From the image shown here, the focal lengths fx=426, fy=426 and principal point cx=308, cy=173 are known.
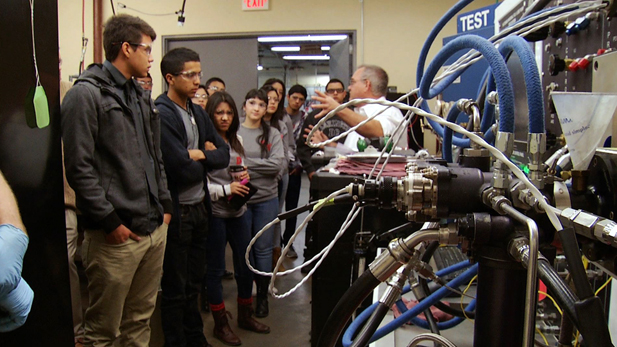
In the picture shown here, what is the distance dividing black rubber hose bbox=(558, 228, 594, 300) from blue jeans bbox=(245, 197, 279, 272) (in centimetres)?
214

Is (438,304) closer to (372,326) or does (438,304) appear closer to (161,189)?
(372,326)

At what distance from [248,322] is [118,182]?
117 cm

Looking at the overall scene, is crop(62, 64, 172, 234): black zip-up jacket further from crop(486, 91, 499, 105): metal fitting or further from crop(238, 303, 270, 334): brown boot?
crop(486, 91, 499, 105): metal fitting

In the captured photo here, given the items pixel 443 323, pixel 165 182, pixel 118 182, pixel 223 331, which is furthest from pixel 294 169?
pixel 443 323

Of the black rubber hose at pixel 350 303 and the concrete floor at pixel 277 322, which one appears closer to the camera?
the black rubber hose at pixel 350 303

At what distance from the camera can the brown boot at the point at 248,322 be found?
2.29m

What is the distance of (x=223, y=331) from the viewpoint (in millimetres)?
2188

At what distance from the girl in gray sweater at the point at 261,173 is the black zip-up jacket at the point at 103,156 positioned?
3.17 ft

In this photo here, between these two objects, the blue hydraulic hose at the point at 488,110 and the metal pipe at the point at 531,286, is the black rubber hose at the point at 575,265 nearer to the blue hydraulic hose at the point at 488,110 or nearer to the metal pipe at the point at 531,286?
the metal pipe at the point at 531,286

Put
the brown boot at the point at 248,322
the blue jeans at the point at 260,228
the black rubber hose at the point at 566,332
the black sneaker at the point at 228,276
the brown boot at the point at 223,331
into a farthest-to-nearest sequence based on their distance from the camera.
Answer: the black sneaker at the point at 228,276 → the blue jeans at the point at 260,228 → the brown boot at the point at 248,322 → the brown boot at the point at 223,331 → the black rubber hose at the point at 566,332

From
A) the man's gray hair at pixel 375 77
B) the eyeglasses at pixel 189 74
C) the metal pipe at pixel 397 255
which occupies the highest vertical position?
the man's gray hair at pixel 375 77

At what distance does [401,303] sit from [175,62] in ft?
5.19

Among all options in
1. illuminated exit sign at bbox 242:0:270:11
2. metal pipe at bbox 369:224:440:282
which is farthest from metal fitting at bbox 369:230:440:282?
illuminated exit sign at bbox 242:0:270:11

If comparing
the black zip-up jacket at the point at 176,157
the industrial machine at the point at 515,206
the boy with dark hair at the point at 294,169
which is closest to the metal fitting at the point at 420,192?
the industrial machine at the point at 515,206
